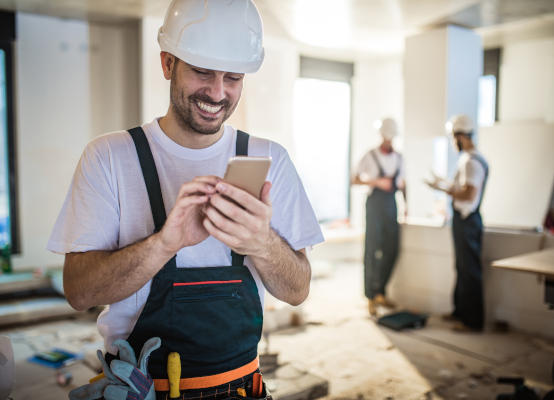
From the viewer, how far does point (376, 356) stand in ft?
13.0

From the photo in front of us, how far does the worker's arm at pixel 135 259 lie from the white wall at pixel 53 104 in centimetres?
472

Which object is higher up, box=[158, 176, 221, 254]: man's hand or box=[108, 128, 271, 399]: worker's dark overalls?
box=[158, 176, 221, 254]: man's hand

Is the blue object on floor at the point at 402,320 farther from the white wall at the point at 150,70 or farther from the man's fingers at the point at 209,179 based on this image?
the man's fingers at the point at 209,179

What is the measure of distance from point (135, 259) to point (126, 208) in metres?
0.16

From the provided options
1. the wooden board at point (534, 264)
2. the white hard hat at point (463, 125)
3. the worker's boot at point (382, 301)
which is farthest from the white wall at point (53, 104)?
the wooden board at point (534, 264)

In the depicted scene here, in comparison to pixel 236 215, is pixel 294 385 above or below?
below

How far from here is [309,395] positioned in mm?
3039

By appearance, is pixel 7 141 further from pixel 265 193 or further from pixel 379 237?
pixel 265 193

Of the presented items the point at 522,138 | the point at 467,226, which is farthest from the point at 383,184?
the point at 522,138

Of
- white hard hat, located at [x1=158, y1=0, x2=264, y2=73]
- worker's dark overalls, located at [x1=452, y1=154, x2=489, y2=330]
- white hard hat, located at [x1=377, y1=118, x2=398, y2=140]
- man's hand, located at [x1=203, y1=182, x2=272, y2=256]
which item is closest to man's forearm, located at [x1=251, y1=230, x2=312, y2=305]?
man's hand, located at [x1=203, y1=182, x2=272, y2=256]

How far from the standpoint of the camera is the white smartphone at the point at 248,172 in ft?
3.12

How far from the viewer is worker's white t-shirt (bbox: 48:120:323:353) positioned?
44.3 inches

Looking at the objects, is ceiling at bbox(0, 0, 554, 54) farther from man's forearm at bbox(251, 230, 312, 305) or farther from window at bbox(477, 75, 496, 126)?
man's forearm at bbox(251, 230, 312, 305)

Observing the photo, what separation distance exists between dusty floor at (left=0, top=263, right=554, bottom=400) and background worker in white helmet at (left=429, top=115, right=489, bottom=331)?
→ 25cm
